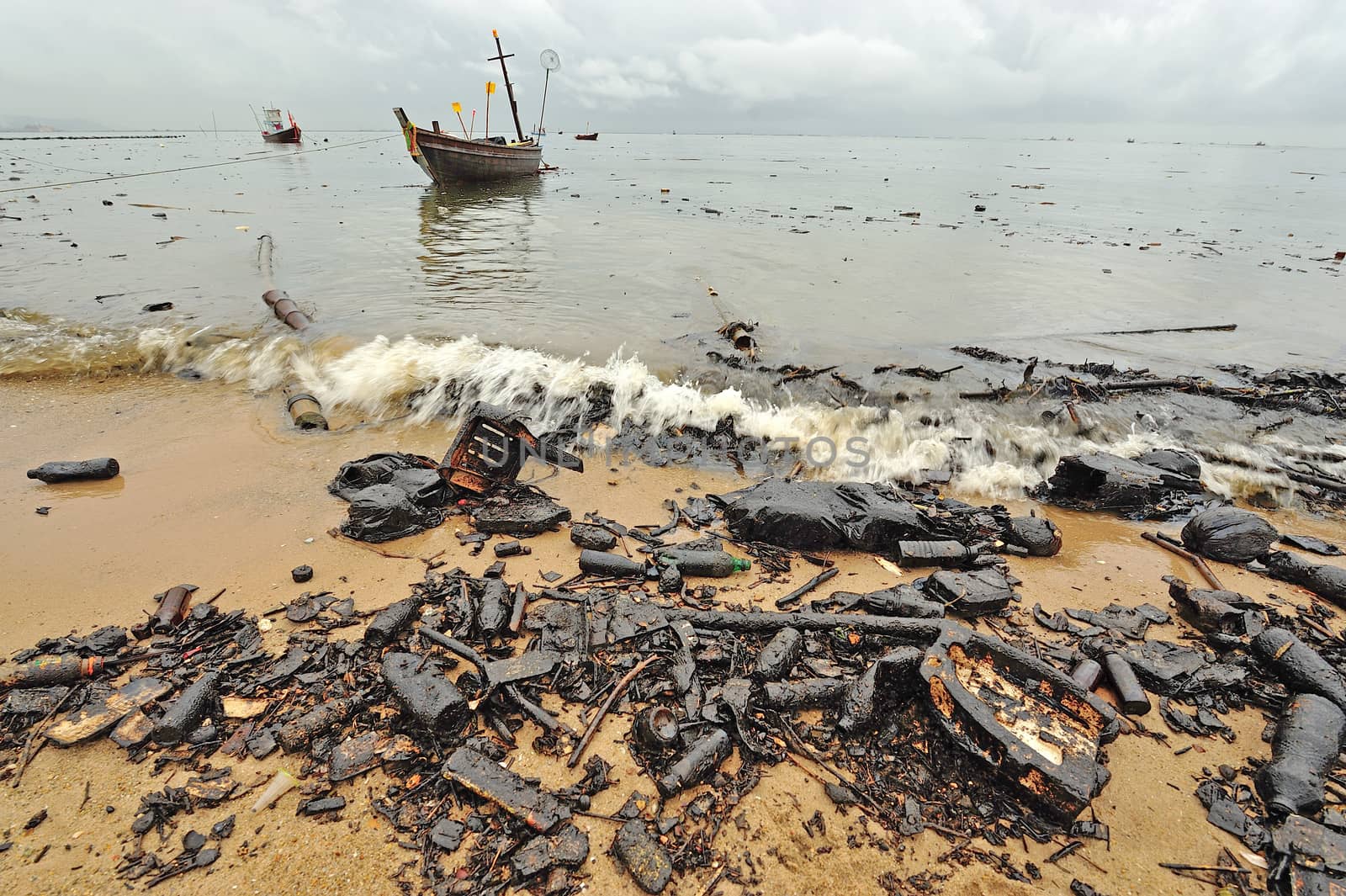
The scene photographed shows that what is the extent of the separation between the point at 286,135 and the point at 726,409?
369ft

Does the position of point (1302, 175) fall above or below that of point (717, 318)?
above

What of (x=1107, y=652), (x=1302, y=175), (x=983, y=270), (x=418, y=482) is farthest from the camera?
(x=1302, y=175)

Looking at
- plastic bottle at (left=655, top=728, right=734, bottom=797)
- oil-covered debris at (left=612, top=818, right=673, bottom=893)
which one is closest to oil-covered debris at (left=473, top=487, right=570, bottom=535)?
plastic bottle at (left=655, top=728, right=734, bottom=797)

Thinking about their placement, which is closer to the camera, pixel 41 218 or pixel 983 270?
pixel 983 270

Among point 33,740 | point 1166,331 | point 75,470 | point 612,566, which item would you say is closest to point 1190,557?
point 612,566

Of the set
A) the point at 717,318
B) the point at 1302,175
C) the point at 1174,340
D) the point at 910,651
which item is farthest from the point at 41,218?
the point at 1302,175

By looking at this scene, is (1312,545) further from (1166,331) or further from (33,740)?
(33,740)

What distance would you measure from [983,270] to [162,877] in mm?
21415

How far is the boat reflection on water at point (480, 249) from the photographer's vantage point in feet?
45.5

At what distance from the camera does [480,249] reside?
63.1 feet

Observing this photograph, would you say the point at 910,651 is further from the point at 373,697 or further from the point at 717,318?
the point at 717,318

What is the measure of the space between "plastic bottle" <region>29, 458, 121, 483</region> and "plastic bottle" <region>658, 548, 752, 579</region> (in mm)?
5958

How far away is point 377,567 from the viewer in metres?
4.68

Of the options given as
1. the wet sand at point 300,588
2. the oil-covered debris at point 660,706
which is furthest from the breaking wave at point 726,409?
the oil-covered debris at point 660,706
